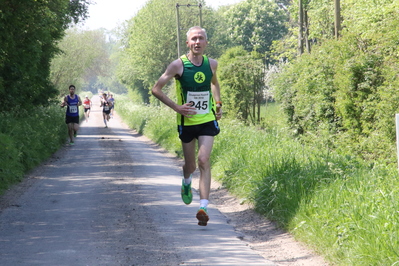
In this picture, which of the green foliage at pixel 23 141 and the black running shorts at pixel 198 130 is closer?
the black running shorts at pixel 198 130

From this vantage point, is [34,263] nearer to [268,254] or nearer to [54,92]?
[268,254]

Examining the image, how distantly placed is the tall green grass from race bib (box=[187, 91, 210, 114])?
1.53 meters

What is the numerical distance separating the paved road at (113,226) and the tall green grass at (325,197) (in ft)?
2.11

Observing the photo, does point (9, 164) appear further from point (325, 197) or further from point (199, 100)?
point (325, 197)

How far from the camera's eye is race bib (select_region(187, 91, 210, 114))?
653 cm

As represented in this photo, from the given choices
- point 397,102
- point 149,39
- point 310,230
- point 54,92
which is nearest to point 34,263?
point 310,230

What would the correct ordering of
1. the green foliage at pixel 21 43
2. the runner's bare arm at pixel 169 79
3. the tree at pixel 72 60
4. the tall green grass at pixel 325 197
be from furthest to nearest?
the tree at pixel 72 60 < the green foliage at pixel 21 43 < the runner's bare arm at pixel 169 79 < the tall green grass at pixel 325 197

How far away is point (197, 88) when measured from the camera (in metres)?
6.53

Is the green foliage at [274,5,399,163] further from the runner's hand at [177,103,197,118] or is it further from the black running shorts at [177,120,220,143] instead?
the runner's hand at [177,103,197,118]

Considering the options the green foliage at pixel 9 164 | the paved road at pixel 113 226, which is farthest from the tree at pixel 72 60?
the paved road at pixel 113 226

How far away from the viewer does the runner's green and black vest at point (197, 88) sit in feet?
21.3

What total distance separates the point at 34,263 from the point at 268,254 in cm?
223

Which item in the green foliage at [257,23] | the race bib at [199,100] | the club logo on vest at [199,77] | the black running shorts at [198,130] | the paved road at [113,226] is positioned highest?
the green foliage at [257,23]

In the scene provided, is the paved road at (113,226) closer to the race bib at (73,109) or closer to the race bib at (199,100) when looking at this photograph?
the race bib at (199,100)
